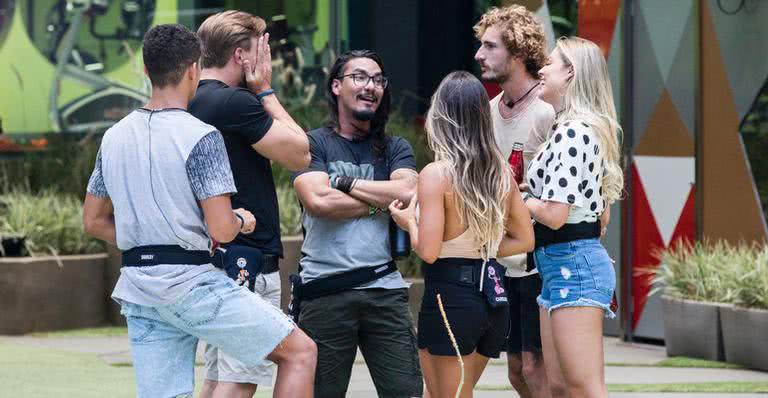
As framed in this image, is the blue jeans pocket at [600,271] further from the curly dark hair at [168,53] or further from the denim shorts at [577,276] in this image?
the curly dark hair at [168,53]

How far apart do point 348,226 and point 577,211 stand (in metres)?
1.02

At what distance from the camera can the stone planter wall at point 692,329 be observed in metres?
9.64

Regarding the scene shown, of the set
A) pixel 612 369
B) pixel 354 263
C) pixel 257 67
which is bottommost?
pixel 612 369

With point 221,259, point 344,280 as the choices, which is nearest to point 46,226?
point 344,280

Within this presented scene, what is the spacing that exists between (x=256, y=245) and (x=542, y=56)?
1.71m

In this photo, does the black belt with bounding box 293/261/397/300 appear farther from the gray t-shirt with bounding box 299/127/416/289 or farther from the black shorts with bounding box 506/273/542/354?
the black shorts with bounding box 506/273/542/354

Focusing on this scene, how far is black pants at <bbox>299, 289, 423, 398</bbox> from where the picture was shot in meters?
6.13

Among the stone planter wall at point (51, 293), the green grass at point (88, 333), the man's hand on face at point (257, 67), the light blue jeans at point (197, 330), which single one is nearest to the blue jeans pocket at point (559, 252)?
the light blue jeans at point (197, 330)

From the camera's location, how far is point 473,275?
5.52 m

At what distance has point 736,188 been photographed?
1039 centimetres

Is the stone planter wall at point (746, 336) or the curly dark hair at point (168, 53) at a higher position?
the curly dark hair at point (168, 53)

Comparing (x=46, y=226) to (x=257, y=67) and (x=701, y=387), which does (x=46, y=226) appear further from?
(x=257, y=67)

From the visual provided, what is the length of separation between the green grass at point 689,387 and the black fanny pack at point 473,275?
3079mm

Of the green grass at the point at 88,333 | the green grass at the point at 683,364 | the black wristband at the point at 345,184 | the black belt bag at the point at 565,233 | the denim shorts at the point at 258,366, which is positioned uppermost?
the black wristband at the point at 345,184
